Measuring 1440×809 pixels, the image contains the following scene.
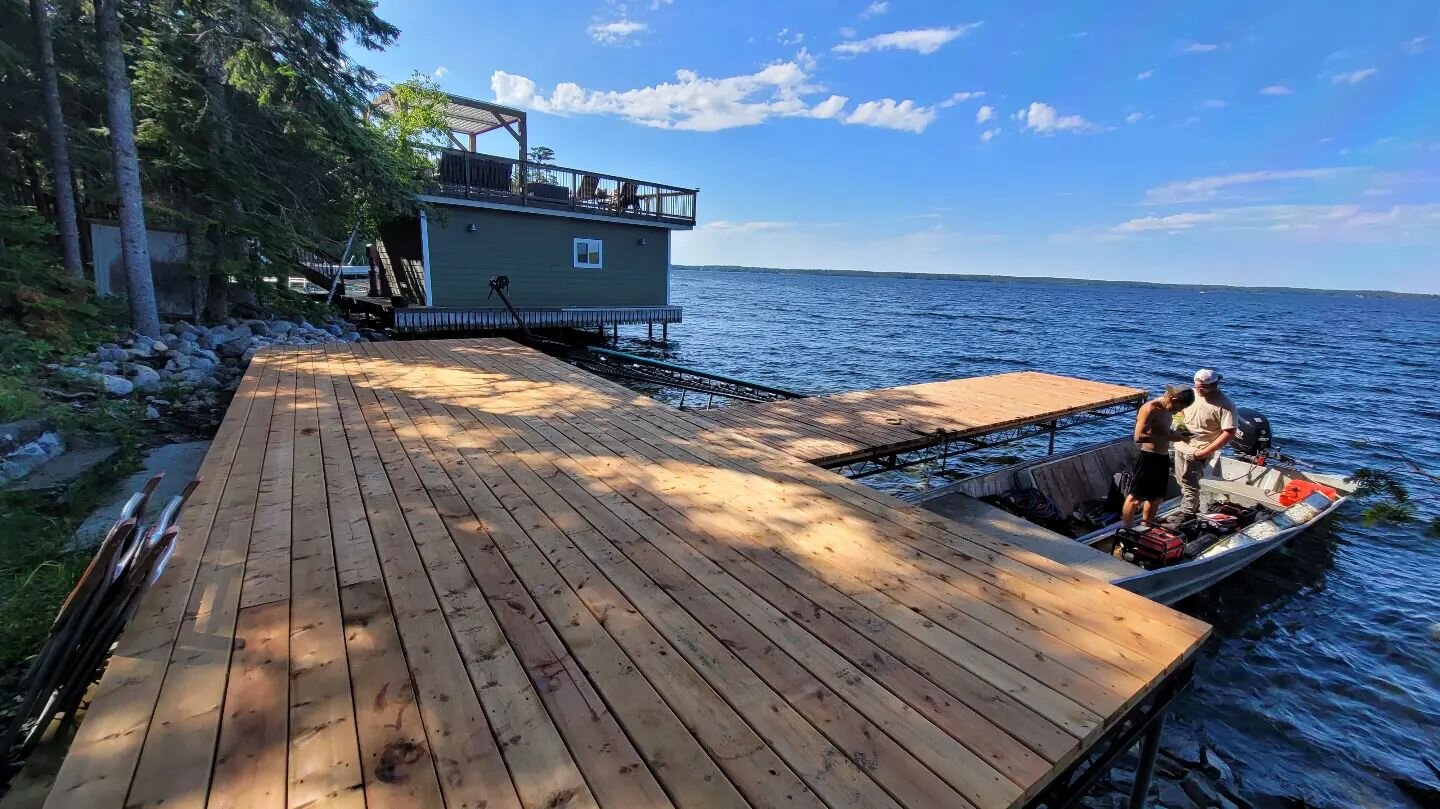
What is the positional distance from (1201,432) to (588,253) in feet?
50.8

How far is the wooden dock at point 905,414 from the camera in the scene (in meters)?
5.57

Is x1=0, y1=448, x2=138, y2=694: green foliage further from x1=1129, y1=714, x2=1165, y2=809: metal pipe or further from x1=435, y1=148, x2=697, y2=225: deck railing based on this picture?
x1=435, y1=148, x2=697, y2=225: deck railing

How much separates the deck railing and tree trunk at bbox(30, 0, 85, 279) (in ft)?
20.0

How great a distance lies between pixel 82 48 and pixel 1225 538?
19901mm

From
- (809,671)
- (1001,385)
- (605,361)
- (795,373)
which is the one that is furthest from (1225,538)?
(795,373)

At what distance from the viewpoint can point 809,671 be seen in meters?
2.10

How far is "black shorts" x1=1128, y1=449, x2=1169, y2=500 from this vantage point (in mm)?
5973

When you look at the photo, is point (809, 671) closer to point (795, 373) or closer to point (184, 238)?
point (184, 238)

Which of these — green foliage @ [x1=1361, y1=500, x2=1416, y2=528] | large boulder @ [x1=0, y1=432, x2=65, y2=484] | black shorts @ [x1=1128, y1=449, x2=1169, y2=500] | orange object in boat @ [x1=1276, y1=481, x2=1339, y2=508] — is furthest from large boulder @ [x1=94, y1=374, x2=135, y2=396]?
green foliage @ [x1=1361, y1=500, x2=1416, y2=528]

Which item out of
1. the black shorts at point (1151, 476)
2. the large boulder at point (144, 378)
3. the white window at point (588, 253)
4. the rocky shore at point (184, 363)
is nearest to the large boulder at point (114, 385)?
the rocky shore at point (184, 363)

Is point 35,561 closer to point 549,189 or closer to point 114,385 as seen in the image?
point 114,385

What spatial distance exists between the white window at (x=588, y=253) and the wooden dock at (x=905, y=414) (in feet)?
40.0

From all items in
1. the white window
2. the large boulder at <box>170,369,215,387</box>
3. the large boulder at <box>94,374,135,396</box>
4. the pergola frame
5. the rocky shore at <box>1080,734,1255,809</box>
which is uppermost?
the pergola frame

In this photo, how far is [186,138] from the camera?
11.8m
